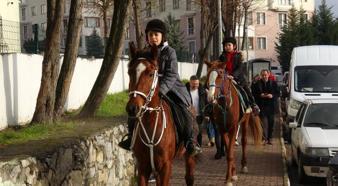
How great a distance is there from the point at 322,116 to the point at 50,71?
19.4 feet

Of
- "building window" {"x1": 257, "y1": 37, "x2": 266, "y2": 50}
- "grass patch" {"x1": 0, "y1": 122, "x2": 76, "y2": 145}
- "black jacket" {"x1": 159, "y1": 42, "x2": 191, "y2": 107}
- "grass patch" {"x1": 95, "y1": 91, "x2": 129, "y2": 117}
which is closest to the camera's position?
"black jacket" {"x1": 159, "y1": 42, "x2": 191, "y2": 107}

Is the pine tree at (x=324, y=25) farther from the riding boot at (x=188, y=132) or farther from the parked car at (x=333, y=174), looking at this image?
the riding boot at (x=188, y=132)

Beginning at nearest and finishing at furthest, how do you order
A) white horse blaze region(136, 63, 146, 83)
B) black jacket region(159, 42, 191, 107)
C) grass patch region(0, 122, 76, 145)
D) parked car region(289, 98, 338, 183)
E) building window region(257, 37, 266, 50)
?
white horse blaze region(136, 63, 146, 83) < black jacket region(159, 42, 191, 107) < grass patch region(0, 122, 76, 145) < parked car region(289, 98, 338, 183) < building window region(257, 37, 266, 50)

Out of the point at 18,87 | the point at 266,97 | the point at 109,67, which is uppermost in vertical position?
the point at 109,67

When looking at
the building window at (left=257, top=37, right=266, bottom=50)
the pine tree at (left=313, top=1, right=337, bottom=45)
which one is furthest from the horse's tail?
the building window at (left=257, top=37, right=266, bottom=50)

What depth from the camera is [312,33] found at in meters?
61.1

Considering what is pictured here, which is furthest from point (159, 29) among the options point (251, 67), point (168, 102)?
point (251, 67)

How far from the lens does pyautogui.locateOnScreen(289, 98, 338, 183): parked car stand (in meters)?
11.2

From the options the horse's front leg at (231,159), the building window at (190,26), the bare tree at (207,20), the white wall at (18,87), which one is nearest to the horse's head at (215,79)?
the horse's front leg at (231,159)

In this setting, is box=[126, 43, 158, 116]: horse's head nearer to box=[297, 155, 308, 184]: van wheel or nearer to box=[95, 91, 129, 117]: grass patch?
box=[297, 155, 308, 184]: van wheel

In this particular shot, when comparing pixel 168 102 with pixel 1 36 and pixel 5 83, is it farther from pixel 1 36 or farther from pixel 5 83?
pixel 1 36

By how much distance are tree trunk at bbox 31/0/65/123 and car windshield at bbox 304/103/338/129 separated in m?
5.40

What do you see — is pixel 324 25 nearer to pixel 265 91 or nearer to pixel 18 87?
pixel 265 91

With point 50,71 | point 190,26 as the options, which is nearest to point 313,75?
point 50,71
